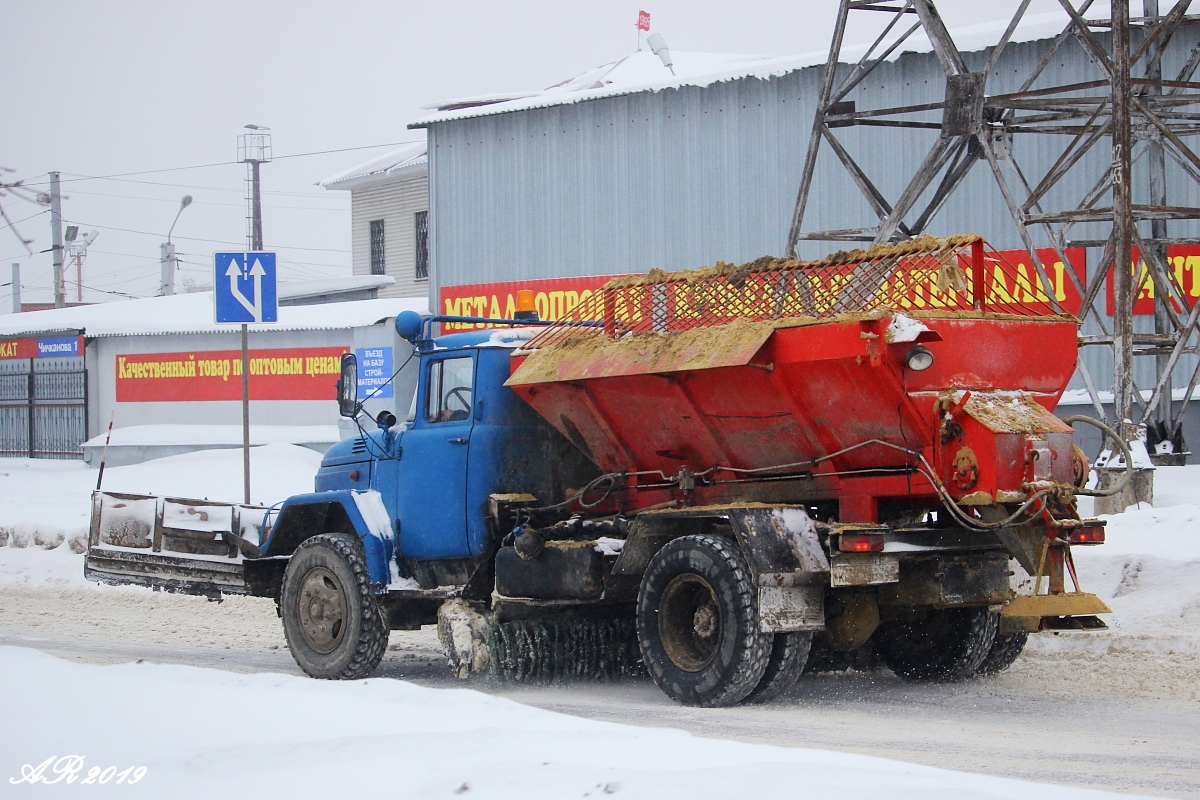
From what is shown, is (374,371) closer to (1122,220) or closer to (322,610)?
(322,610)

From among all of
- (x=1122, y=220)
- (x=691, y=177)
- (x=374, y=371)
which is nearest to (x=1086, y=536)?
(x=1122, y=220)

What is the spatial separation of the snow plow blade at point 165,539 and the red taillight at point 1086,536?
20.7ft

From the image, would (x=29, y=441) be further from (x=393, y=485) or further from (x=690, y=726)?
(x=690, y=726)

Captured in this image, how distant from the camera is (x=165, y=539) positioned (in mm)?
11648

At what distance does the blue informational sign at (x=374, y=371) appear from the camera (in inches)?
619

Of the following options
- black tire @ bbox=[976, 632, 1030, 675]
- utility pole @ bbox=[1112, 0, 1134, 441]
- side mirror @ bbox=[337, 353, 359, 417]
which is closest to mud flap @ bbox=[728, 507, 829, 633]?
black tire @ bbox=[976, 632, 1030, 675]

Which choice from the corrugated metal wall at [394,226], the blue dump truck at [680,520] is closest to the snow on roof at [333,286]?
the corrugated metal wall at [394,226]

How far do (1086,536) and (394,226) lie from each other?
38.4 metres

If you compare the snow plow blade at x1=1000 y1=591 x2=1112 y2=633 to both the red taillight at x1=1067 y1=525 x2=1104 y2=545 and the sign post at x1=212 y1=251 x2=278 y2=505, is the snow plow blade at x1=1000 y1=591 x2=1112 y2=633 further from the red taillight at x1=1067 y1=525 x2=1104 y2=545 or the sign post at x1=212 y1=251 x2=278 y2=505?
the sign post at x1=212 y1=251 x2=278 y2=505

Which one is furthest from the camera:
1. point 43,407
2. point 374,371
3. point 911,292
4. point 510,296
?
point 43,407

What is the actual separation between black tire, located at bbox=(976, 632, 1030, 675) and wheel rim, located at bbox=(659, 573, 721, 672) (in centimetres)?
209

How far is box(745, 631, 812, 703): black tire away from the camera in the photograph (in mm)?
7941

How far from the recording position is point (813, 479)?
27.2 feet

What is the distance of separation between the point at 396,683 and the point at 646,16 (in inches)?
1677
